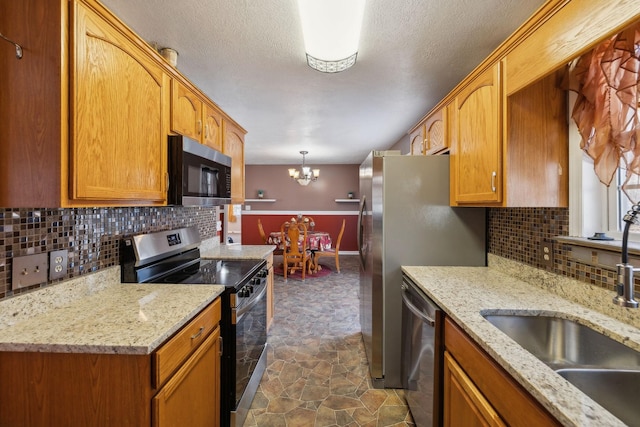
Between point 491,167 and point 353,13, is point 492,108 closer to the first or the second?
point 491,167

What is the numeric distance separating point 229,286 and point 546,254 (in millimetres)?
1755

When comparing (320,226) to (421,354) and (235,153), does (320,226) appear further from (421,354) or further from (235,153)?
(421,354)

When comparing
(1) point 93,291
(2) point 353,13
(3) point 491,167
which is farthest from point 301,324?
(2) point 353,13

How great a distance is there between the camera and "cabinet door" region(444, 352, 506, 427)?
88cm

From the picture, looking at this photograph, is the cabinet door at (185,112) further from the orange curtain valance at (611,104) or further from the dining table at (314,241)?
the dining table at (314,241)

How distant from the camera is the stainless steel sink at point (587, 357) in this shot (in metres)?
0.86

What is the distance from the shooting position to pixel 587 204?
4.31ft

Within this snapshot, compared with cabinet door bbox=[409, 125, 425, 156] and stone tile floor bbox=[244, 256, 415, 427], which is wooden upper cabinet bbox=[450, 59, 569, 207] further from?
stone tile floor bbox=[244, 256, 415, 427]

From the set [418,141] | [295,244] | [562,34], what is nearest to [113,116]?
[562,34]

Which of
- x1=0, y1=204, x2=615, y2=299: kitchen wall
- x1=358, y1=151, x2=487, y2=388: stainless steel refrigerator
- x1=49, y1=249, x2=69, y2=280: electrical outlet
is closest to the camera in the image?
x1=0, y1=204, x2=615, y2=299: kitchen wall

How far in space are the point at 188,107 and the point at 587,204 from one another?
7.41 ft

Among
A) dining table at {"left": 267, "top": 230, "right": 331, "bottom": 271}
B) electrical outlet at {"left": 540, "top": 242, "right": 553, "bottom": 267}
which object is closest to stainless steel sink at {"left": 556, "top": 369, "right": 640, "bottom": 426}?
electrical outlet at {"left": 540, "top": 242, "right": 553, "bottom": 267}

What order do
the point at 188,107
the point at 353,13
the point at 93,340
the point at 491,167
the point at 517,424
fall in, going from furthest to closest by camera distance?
1. the point at 188,107
2. the point at 491,167
3. the point at 353,13
4. the point at 93,340
5. the point at 517,424

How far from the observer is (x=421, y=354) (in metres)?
1.48
